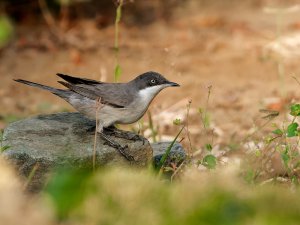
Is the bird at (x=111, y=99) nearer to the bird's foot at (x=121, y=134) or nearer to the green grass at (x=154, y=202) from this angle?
the bird's foot at (x=121, y=134)

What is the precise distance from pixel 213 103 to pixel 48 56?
2647 millimetres

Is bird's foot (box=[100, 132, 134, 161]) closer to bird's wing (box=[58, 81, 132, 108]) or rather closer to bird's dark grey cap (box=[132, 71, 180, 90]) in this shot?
bird's wing (box=[58, 81, 132, 108])

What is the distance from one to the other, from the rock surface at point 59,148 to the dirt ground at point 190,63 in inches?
85.1

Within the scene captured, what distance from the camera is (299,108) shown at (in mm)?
5320

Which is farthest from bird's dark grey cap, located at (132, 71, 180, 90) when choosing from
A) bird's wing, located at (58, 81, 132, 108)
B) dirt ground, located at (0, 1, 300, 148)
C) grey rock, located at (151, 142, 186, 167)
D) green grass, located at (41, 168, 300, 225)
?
green grass, located at (41, 168, 300, 225)

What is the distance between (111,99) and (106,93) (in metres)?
0.09

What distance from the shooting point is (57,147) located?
5324 millimetres

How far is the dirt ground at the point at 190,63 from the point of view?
8742 mm

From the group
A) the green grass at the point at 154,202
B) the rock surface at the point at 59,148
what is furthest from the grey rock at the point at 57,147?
the green grass at the point at 154,202

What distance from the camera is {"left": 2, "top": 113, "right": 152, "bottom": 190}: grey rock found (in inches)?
201

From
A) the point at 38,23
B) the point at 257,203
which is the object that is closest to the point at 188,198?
the point at 257,203

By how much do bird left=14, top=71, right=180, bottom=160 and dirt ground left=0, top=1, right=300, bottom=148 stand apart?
80.4 inches

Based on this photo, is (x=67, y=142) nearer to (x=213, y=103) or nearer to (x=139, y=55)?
(x=213, y=103)

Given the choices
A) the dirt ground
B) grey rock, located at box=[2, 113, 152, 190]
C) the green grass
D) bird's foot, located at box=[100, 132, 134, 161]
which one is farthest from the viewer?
the dirt ground
